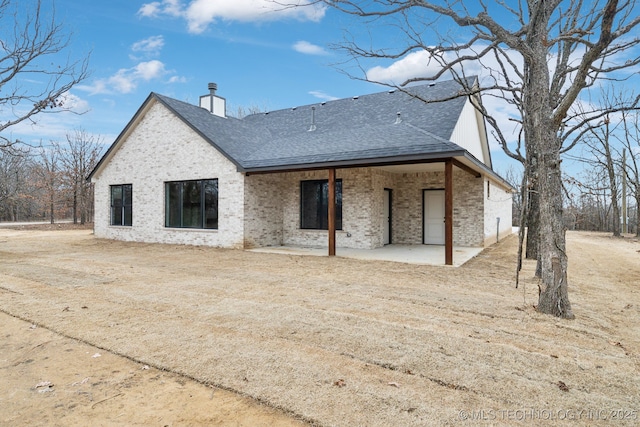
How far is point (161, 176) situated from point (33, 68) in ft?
16.1

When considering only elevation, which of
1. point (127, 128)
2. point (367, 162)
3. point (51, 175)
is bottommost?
point (367, 162)

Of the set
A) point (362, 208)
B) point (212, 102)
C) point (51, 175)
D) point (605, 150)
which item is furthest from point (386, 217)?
point (51, 175)

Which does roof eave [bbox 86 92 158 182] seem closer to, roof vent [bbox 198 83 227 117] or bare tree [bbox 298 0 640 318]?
roof vent [bbox 198 83 227 117]

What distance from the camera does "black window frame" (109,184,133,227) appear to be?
14852 millimetres

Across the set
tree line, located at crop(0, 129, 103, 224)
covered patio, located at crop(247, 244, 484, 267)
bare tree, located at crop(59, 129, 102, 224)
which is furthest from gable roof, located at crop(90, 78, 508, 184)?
tree line, located at crop(0, 129, 103, 224)

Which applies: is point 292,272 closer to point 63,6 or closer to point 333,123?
point 333,123

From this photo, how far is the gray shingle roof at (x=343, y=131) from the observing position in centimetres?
962

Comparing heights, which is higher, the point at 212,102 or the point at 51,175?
the point at 212,102

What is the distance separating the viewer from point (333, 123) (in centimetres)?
1405

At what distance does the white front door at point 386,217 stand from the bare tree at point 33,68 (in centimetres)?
1069

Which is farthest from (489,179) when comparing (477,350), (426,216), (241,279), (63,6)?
(63,6)

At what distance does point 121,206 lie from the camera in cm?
1517

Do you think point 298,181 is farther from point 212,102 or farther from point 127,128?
point 127,128

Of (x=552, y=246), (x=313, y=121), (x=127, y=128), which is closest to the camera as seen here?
(x=552, y=246)
